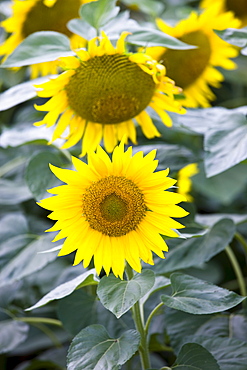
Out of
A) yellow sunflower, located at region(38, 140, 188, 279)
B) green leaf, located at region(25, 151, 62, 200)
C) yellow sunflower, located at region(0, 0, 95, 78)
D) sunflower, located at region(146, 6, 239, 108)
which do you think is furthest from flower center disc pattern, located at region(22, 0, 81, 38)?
yellow sunflower, located at region(38, 140, 188, 279)

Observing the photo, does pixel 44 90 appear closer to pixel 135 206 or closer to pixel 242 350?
pixel 135 206

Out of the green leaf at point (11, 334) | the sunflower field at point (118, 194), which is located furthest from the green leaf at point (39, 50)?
the green leaf at point (11, 334)

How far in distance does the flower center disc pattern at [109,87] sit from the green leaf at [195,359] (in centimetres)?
32

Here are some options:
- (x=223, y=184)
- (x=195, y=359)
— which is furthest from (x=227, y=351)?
(x=223, y=184)

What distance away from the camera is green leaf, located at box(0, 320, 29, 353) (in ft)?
2.43

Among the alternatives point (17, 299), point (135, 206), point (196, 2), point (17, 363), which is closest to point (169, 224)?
point (135, 206)

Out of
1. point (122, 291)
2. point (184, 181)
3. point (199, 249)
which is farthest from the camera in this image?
point (184, 181)

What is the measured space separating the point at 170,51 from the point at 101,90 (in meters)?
0.25

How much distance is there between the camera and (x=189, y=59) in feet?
2.88

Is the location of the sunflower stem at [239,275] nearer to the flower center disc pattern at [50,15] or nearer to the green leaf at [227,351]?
the green leaf at [227,351]

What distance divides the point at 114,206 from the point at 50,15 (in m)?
0.52

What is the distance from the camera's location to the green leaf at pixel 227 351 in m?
0.61

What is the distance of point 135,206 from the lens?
0.56 metres

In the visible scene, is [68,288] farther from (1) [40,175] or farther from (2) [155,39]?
(2) [155,39]
